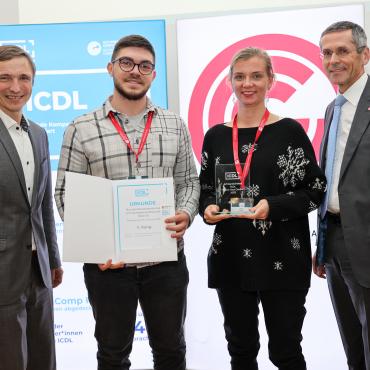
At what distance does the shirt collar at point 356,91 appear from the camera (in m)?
2.75

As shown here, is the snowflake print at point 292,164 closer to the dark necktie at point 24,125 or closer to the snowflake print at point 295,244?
the snowflake print at point 295,244

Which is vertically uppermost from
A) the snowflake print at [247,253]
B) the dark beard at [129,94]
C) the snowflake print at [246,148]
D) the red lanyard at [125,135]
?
the dark beard at [129,94]

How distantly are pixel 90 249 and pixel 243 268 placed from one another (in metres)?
0.74

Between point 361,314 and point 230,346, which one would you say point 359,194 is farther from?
point 230,346

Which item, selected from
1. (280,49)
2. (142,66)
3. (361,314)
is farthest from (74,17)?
(361,314)

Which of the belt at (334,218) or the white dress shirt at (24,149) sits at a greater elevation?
the white dress shirt at (24,149)

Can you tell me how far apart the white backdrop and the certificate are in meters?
1.47

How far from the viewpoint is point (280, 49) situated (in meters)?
3.91

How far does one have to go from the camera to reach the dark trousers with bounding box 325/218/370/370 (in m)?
2.62

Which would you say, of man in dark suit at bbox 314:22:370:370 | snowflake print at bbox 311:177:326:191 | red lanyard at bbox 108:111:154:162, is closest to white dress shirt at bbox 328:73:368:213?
man in dark suit at bbox 314:22:370:370

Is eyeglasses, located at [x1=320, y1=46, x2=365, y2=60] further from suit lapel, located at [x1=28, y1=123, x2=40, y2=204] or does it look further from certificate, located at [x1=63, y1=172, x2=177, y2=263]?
suit lapel, located at [x1=28, y1=123, x2=40, y2=204]

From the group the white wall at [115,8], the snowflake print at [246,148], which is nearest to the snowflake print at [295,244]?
the snowflake print at [246,148]

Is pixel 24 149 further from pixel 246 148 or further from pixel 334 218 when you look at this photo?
pixel 334 218

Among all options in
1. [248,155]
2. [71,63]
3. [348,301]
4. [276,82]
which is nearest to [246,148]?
[248,155]
